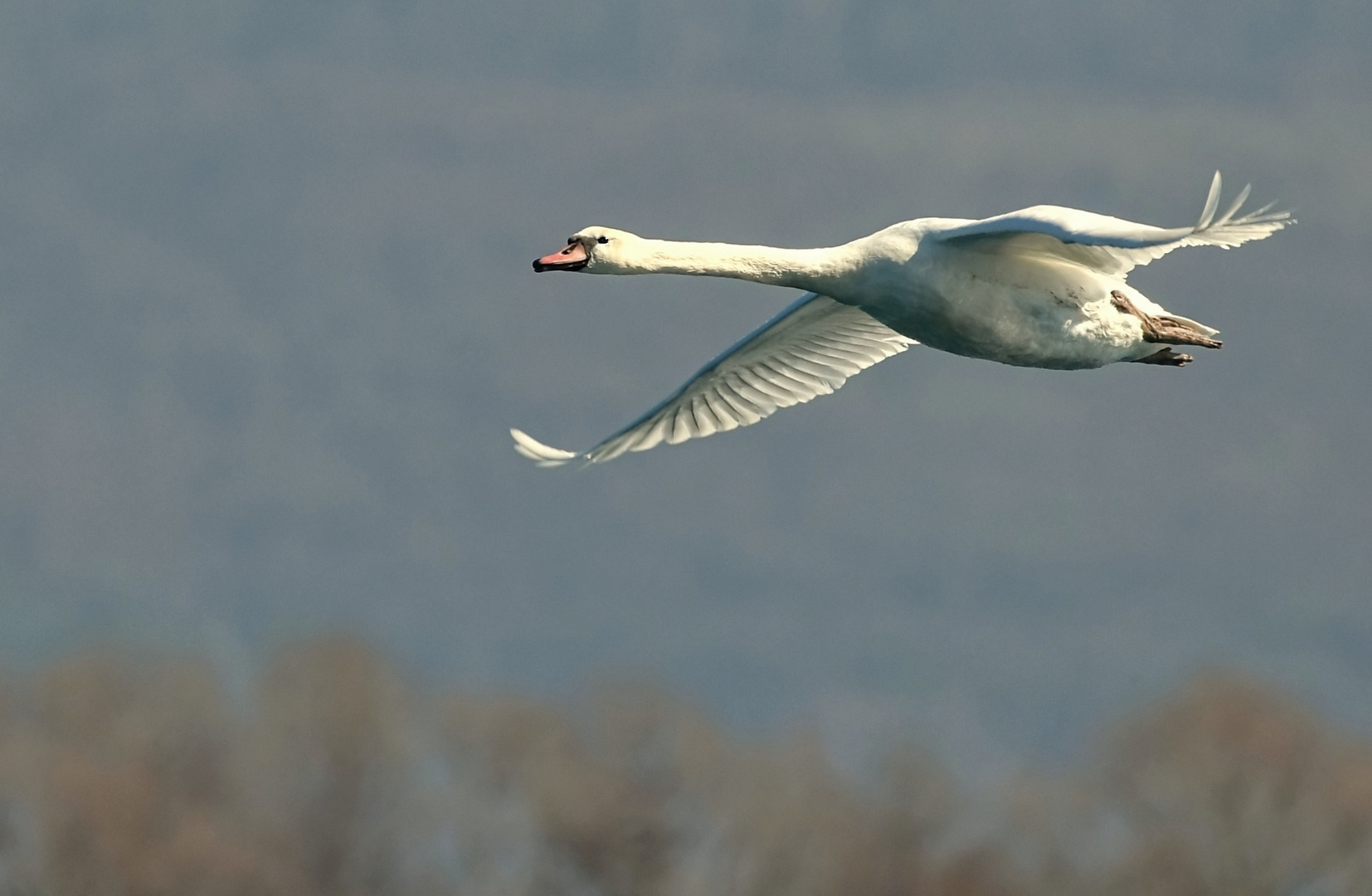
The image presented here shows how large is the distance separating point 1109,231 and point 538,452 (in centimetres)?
642

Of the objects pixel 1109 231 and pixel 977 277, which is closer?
pixel 1109 231

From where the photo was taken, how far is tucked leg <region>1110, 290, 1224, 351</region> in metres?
19.8

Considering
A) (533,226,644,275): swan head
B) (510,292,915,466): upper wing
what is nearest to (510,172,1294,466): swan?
(533,226,644,275): swan head

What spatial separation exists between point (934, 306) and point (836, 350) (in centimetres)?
337

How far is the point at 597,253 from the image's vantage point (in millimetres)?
19562

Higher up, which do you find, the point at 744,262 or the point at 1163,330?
the point at 744,262

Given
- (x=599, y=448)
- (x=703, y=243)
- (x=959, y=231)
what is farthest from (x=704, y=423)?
(x=959, y=231)

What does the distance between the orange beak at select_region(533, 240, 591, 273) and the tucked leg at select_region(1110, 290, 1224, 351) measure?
15.1 ft

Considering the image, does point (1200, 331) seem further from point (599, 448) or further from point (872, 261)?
point (599, 448)

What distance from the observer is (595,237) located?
64.1ft

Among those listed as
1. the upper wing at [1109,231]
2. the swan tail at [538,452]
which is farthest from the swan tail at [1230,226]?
the swan tail at [538,452]

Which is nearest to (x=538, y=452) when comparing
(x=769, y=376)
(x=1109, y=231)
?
(x=769, y=376)

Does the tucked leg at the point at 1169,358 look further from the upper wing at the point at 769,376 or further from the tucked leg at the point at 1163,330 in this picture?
the upper wing at the point at 769,376

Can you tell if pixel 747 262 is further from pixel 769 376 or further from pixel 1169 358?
pixel 1169 358
